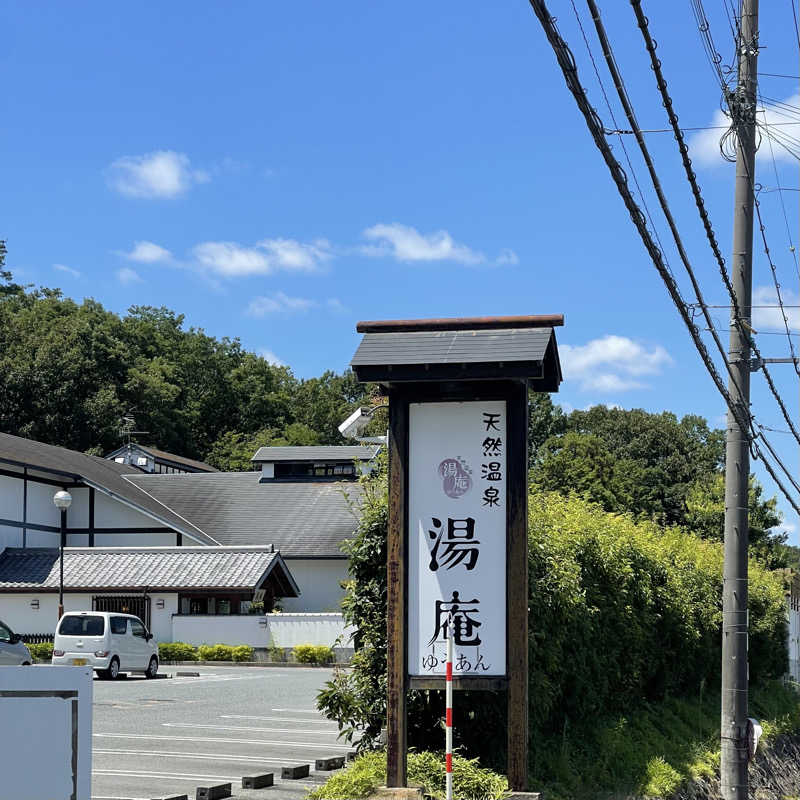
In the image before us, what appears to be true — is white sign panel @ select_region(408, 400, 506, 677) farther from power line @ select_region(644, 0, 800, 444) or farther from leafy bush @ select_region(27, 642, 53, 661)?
leafy bush @ select_region(27, 642, 53, 661)

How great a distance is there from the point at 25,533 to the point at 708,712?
29.6m

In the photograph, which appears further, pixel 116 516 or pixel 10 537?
pixel 116 516

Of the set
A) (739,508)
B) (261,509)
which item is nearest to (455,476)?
(739,508)

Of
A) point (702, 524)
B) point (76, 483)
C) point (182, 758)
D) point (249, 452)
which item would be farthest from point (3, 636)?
point (249, 452)

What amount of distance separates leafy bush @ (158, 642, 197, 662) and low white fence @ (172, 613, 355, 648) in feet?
5.66

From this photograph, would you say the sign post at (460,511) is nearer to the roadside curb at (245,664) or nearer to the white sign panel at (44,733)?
the white sign panel at (44,733)

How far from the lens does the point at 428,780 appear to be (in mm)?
10258

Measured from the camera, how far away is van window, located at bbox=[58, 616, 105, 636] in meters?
28.1

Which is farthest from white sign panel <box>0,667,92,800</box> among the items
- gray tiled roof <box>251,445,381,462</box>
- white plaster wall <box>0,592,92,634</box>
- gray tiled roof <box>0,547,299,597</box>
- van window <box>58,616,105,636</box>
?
gray tiled roof <box>251,445,381,462</box>

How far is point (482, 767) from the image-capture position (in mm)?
10766

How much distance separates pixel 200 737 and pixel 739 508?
7.77 m

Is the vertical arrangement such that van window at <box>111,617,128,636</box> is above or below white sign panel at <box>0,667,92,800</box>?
below

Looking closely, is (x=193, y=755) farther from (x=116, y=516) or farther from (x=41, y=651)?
(x=116, y=516)

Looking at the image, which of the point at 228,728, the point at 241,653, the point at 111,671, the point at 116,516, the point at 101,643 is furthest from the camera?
the point at 116,516
